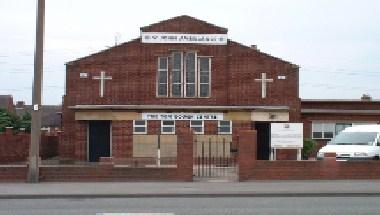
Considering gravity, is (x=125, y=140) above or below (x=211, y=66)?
below

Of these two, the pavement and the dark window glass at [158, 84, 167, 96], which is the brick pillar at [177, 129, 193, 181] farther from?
the dark window glass at [158, 84, 167, 96]

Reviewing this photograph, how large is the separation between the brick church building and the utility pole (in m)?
18.1

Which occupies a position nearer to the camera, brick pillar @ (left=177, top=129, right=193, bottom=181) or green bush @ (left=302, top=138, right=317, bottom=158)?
brick pillar @ (left=177, top=129, right=193, bottom=181)

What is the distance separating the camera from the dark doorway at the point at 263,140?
43.4m

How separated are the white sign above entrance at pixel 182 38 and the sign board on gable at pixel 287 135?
14.5m

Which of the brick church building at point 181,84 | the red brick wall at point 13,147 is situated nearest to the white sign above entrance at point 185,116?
the brick church building at point 181,84

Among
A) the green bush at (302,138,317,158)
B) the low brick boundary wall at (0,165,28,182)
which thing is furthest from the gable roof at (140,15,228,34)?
the low brick boundary wall at (0,165,28,182)

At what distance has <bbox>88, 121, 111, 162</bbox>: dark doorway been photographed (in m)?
42.9

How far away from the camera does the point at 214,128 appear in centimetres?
4291

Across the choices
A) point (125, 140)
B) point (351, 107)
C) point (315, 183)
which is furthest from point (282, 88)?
point (315, 183)

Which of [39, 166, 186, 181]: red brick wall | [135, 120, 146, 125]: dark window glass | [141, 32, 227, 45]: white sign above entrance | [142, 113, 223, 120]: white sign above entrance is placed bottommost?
[39, 166, 186, 181]: red brick wall

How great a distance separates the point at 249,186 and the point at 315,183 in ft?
8.68

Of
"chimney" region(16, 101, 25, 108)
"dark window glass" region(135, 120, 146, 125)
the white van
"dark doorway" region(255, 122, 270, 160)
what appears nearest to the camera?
the white van

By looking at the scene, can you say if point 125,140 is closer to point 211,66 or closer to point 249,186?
point 211,66
